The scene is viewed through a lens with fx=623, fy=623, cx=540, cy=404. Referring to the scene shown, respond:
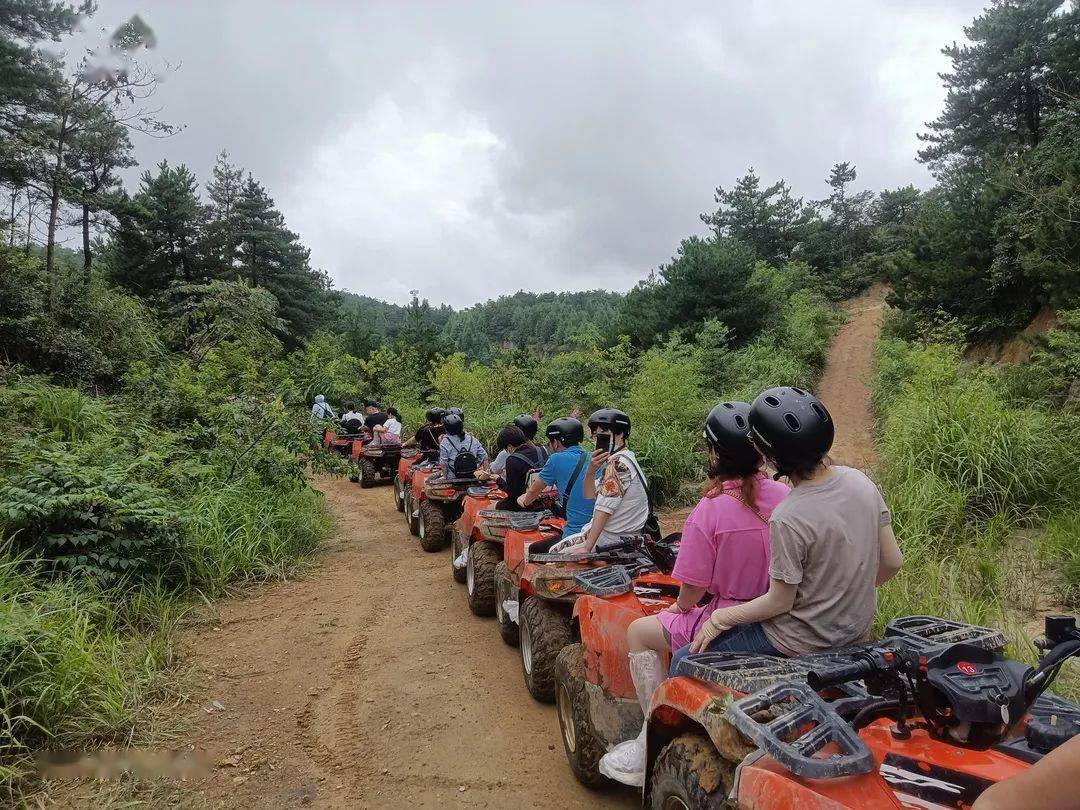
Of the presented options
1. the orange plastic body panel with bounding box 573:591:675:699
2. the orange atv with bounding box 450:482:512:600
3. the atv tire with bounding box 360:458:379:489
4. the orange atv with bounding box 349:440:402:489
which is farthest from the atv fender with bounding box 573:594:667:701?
the atv tire with bounding box 360:458:379:489

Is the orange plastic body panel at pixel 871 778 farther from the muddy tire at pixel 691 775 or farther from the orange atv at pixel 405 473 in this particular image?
Result: the orange atv at pixel 405 473

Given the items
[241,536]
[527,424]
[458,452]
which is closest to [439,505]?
[458,452]

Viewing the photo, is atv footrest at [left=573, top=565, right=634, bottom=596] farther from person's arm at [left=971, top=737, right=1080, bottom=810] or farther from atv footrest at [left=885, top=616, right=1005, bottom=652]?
person's arm at [left=971, top=737, right=1080, bottom=810]

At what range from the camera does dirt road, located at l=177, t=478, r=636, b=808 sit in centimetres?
326

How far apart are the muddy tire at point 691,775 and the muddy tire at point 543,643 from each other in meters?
1.71

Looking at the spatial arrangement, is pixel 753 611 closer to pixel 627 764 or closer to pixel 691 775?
pixel 691 775

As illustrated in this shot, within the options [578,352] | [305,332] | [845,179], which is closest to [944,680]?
[578,352]

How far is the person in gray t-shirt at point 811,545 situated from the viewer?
6.76 ft

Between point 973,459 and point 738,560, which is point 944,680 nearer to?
point 738,560

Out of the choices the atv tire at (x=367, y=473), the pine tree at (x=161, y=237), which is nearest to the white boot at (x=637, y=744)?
the atv tire at (x=367, y=473)

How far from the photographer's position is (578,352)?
56.1ft

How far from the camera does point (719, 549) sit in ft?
8.20

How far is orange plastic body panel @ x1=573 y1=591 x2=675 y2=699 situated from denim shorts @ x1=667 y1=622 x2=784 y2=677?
670 mm

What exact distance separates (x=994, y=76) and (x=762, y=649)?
27055 mm
